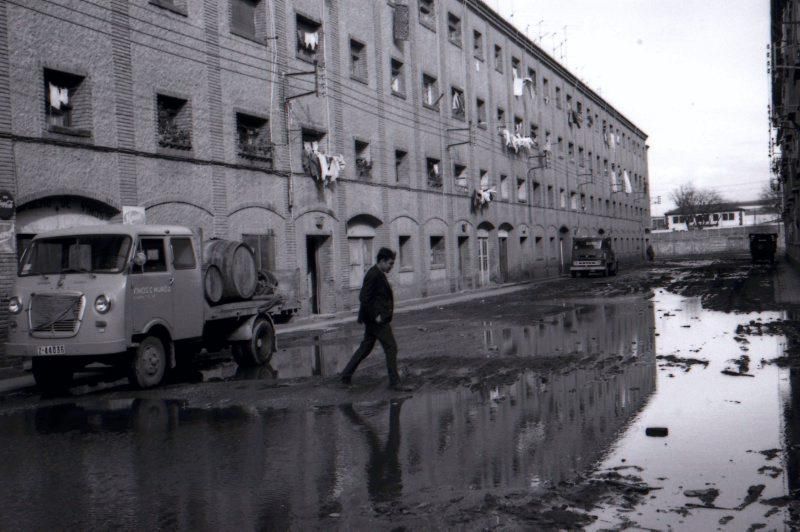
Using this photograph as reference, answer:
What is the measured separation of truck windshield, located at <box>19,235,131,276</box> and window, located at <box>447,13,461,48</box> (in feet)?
90.4

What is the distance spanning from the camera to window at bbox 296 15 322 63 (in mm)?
23641

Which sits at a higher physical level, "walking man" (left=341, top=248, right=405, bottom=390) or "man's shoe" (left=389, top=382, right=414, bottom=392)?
"walking man" (left=341, top=248, right=405, bottom=390)

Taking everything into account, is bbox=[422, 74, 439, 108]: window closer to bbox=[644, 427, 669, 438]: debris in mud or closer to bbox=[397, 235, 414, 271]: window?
bbox=[397, 235, 414, 271]: window

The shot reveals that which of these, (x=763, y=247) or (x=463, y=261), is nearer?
(x=463, y=261)

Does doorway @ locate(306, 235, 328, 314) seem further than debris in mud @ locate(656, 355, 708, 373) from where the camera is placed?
Yes

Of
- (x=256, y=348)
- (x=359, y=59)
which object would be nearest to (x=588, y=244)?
(x=359, y=59)

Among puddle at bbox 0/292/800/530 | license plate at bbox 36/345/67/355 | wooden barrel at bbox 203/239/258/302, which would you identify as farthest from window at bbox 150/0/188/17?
puddle at bbox 0/292/800/530

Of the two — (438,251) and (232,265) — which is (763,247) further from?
(232,265)

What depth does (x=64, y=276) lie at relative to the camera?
9938 millimetres

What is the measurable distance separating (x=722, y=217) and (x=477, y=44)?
361 feet

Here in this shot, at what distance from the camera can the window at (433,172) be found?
32.8 metres

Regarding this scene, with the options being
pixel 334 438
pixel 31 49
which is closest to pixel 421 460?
pixel 334 438

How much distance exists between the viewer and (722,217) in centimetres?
13350

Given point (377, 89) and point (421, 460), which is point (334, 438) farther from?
point (377, 89)
